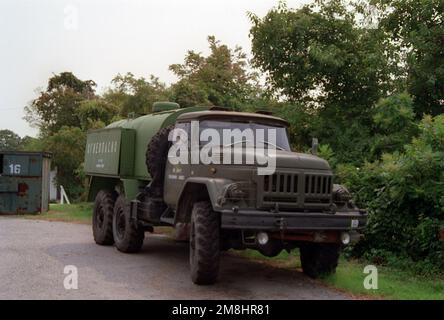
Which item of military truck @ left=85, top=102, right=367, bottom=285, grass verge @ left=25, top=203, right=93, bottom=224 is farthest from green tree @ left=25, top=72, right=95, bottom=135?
military truck @ left=85, top=102, right=367, bottom=285

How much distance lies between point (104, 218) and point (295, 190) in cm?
536

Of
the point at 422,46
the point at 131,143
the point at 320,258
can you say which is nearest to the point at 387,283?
the point at 320,258

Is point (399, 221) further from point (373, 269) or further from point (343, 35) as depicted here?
point (343, 35)

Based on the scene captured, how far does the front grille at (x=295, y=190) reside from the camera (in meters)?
7.19

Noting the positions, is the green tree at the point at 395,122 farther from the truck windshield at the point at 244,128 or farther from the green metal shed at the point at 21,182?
the green metal shed at the point at 21,182

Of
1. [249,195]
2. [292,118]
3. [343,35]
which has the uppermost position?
[343,35]

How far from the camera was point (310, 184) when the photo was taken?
24.4 ft

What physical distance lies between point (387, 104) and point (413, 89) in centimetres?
186

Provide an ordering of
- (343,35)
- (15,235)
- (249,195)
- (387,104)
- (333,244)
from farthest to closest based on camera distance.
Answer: (343,35) → (15,235) → (387,104) → (333,244) → (249,195)

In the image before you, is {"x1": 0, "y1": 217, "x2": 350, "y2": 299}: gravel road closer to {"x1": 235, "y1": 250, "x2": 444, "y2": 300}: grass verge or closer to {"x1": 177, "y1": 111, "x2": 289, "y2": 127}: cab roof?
{"x1": 235, "y1": 250, "x2": 444, "y2": 300}: grass verge

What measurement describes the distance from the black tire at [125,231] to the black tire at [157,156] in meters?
1.09

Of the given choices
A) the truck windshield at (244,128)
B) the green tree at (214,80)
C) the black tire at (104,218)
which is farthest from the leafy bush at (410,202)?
the green tree at (214,80)
